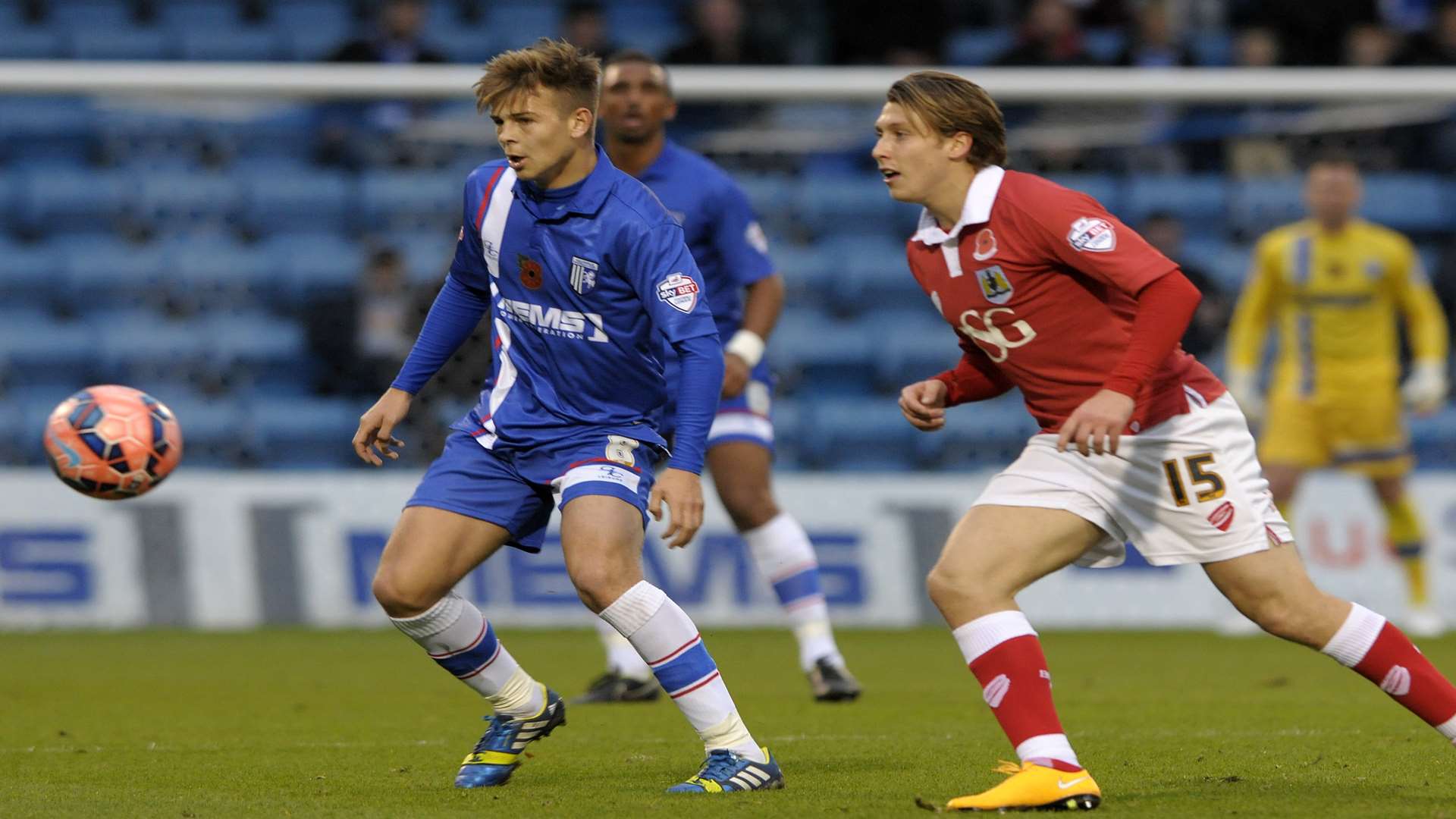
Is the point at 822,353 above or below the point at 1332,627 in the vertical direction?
below

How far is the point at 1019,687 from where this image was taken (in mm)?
4168

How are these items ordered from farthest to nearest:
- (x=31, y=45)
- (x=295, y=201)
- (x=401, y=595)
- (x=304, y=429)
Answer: (x=31, y=45) → (x=295, y=201) → (x=304, y=429) → (x=401, y=595)

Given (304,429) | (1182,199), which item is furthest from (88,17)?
(1182,199)

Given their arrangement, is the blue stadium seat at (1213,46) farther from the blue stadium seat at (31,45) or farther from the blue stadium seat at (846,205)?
the blue stadium seat at (31,45)

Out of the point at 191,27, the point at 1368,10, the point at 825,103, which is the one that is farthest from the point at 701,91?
the point at 1368,10

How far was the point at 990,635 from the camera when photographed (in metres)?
4.21

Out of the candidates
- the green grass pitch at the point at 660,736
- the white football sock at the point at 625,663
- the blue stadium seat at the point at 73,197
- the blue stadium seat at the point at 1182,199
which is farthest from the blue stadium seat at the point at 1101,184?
the blue stadium seat at the point at 73,197

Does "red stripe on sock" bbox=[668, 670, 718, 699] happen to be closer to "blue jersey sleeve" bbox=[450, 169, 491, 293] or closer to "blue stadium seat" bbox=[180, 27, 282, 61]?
"blue jersey sleeve" bbox=[450, 169, 491, 293]

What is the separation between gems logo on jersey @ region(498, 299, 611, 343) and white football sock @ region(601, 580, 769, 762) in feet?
2.14

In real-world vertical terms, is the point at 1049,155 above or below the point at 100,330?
above

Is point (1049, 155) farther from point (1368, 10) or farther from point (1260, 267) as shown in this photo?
point (1368, 10)

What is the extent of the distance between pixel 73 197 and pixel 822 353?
14.7 feet

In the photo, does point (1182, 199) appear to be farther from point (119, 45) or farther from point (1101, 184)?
point (119, 45)

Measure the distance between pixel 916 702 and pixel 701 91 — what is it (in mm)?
4614
